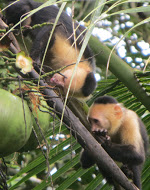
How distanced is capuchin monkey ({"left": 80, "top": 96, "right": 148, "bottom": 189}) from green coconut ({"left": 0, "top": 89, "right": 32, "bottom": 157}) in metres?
1.63

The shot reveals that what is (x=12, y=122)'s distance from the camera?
114 centimetres

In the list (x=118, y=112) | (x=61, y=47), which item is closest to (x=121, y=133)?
(x=118, y=112)

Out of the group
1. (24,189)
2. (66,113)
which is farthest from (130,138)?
(66,113)

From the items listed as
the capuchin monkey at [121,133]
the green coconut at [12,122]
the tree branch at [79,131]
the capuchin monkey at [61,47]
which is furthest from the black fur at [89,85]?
the green coconut at [12,122]

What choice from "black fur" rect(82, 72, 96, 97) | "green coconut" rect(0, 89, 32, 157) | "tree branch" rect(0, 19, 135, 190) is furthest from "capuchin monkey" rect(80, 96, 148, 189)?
"green coconut" rect(0, 89, 32, 157)

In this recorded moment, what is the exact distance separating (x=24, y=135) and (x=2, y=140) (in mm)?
77

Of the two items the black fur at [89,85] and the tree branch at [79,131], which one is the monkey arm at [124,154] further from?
the tree branch at [79,131]

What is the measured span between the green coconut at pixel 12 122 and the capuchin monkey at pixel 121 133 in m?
1.63

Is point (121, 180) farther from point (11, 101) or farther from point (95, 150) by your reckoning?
point (11, 101)

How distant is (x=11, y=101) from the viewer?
1.15 m

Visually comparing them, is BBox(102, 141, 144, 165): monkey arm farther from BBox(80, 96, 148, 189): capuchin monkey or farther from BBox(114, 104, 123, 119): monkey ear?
BBox(114, 104, 123, 119): monkey ear

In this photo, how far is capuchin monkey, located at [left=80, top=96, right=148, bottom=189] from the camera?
3.09 metres

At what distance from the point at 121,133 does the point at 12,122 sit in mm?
2512

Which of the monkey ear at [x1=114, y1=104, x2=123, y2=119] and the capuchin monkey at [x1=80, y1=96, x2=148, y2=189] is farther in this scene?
the monkey ear at [x1=114, y1=104, x2=123, y2=119]
